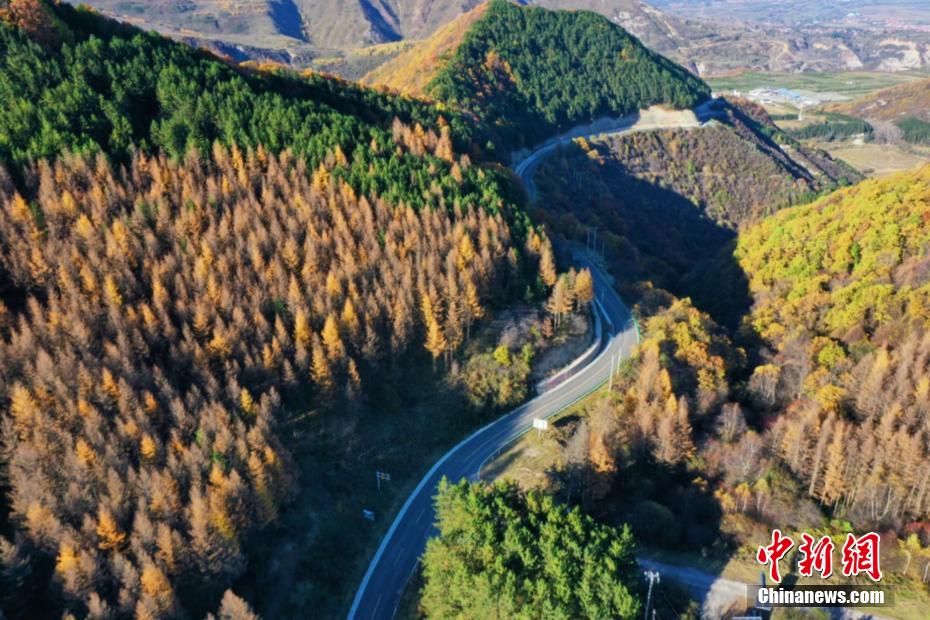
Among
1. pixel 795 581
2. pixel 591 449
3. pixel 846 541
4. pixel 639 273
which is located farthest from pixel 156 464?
pixel 639 273

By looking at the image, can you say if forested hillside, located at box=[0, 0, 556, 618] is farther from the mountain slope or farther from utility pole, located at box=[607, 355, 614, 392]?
the mountain slope

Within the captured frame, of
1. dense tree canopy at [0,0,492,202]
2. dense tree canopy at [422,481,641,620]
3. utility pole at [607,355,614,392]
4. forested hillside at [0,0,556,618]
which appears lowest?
utility pole at [607,355,614,392]

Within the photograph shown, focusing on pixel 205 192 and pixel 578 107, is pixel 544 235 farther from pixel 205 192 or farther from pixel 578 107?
pixel 578 107

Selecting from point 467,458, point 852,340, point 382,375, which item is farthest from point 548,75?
point 467,458
